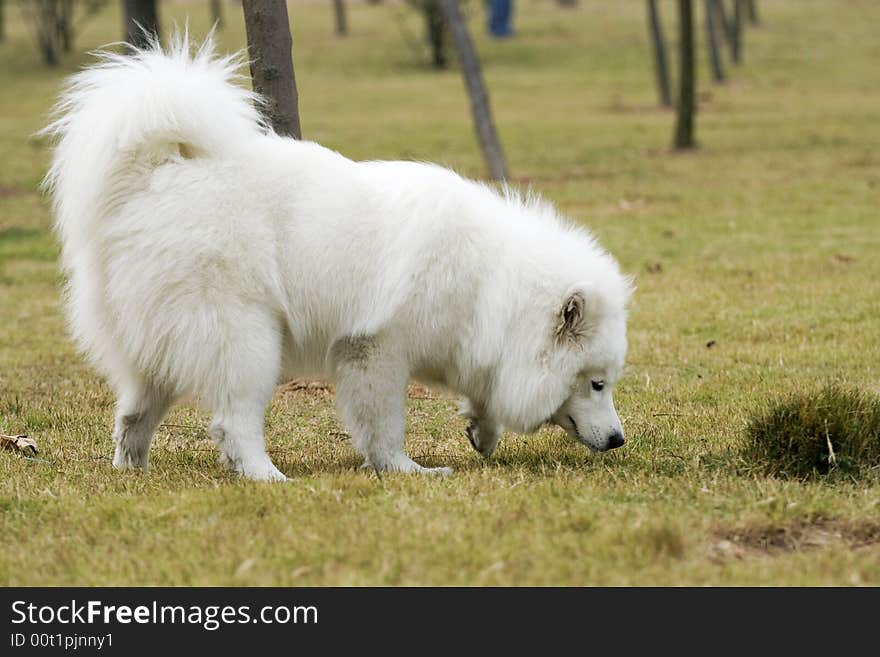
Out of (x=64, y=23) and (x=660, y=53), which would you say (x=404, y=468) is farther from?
(x=64, y=23)

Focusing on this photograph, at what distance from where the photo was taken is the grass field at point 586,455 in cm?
433

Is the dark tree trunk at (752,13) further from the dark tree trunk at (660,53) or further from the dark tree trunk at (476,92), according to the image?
the dark tree trunk at (476,92)

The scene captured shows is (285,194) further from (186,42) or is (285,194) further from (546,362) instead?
(546,362)

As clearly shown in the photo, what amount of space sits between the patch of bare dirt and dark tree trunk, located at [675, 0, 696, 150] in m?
17.2

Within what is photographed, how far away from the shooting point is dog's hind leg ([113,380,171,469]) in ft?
20.0

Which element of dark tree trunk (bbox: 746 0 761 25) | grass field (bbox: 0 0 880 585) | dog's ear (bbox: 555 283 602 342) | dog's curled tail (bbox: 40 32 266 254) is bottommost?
dark tree trunk (bbox: 746 0 761 25)

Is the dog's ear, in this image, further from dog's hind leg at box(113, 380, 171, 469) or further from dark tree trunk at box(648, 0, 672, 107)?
dark tree trunk at box(648, 0, 672, 107)

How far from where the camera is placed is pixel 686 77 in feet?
69.5

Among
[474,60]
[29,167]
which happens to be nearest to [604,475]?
[474,60]

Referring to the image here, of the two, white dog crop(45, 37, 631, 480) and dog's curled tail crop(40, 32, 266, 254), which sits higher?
dog's curled tail crop(40, 32, 266, 254)

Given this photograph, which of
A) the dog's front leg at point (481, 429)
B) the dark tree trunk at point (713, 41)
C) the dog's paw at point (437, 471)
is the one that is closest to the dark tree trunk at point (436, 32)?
the dark tree trunk at point (713, 41)

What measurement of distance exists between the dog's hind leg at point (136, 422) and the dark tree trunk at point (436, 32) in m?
35.2

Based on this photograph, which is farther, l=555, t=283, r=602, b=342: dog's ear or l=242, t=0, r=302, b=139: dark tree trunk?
l=242, t=0, r=302, b=139: dark tree trunk

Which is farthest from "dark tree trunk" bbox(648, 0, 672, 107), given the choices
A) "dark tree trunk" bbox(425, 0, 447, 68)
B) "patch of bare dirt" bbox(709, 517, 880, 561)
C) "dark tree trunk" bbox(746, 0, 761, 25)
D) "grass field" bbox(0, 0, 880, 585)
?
"dark tree trunk" bbox(746, 0, 761, 25)
